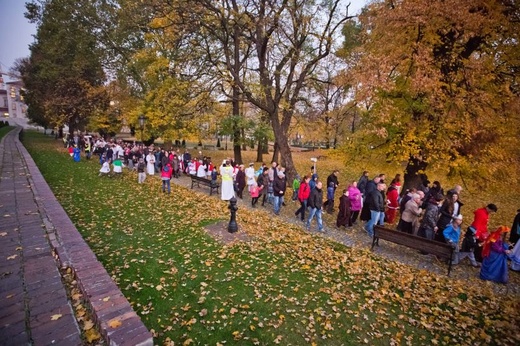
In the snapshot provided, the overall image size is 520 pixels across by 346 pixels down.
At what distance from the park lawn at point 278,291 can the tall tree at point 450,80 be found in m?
5.77

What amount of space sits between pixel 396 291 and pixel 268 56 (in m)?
21.5

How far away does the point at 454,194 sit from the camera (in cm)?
795

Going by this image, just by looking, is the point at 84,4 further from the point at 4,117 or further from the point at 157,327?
the point at 4,117

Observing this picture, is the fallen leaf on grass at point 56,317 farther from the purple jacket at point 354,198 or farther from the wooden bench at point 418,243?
the purple jacket at point 354,198

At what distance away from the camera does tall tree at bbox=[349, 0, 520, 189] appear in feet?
31.2

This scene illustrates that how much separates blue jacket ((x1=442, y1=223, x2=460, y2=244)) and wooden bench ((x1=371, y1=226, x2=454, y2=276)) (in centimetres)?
96

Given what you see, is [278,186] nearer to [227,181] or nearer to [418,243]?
[227,181]

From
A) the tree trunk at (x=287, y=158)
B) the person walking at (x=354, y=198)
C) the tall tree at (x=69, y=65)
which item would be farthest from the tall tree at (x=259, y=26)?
the tall tree at (x=69, y=65)

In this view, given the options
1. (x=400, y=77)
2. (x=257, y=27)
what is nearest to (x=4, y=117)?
(x=257, y=27)

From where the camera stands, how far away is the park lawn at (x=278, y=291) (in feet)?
14.5

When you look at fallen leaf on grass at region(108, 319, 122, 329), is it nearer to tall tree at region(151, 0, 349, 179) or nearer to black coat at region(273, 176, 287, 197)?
black coat at region(273, 176, 287, 197)

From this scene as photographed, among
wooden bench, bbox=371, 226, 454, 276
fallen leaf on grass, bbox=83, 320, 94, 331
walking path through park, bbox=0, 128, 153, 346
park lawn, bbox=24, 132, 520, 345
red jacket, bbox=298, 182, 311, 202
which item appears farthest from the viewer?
red jacket, bbox=298, 182, 311, 202

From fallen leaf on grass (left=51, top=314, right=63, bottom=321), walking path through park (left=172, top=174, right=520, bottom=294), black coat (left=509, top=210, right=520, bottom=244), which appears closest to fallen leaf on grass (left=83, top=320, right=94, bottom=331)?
fallen leaf on grass (left=51, top=314, right=63, bottom=321)

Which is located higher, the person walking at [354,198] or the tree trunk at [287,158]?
the tree trunk at [287,158]
